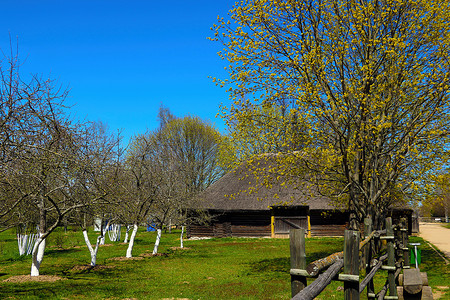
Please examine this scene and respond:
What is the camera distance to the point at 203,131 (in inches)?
1847

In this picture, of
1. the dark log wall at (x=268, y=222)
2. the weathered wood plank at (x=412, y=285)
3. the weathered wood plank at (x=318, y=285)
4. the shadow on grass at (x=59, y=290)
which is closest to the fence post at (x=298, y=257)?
the weathered wood plank at (x=318, y=285)

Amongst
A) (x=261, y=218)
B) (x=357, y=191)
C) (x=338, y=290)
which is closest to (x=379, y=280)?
(x=338, y=290)

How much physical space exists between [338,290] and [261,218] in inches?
831

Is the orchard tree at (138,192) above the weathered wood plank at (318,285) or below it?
above

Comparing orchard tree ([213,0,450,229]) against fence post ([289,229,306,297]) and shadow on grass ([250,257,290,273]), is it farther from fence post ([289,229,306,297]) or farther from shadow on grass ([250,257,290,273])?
fence post ([289,229,306,297])

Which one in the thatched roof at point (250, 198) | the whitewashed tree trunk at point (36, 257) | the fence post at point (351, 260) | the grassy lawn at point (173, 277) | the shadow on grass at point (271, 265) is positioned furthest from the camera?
the thatched roof at point (250, 198)

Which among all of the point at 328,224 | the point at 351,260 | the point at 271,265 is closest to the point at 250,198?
the point at 328,224

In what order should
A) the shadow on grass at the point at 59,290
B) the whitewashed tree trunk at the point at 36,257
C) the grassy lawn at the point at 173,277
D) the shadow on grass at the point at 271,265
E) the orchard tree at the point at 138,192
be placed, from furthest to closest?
the orchard tree at the point at 138,192 → the shadow on grass at the point at 271,265 → the whitewashed tree trunk at the point at 36,257 → the grassy lawn at the point at 173,277 → the shadow on grass at the point at 59,290

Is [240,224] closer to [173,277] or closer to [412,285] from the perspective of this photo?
[173,277]

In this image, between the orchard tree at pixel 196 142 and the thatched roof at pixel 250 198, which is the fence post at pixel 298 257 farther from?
the orchard tree at pixel 196 142

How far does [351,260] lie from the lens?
438cm

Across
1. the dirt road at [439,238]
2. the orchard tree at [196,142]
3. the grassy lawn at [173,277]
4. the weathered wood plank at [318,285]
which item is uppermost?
the orchard tree at [196,142]

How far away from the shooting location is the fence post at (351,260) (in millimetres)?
4367

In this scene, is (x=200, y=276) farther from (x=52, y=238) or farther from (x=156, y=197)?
(x=52, y=238)
